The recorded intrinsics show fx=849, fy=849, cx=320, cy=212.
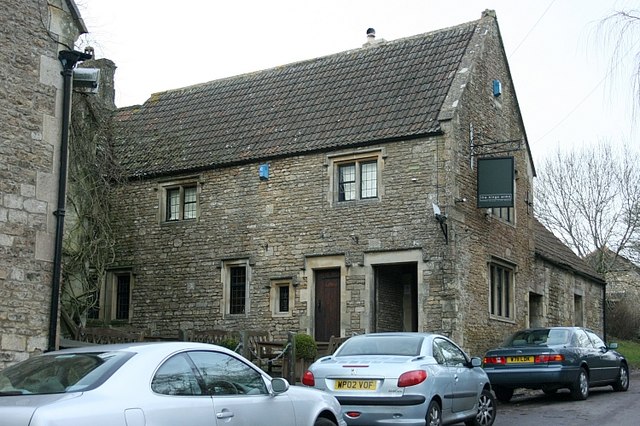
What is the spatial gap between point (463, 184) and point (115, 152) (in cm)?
1165

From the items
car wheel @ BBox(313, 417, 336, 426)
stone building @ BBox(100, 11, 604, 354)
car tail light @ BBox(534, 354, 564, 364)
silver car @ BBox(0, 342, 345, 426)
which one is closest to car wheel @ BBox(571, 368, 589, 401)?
car tail light @ BBox(534, 354, 564, 364)

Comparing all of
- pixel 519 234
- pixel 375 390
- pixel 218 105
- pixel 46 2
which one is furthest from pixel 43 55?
pixel 519 234


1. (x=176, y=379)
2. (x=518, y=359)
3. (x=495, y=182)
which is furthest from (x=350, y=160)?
(x=176, y=379)

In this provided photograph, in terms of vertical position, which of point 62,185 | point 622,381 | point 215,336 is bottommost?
point 622,381

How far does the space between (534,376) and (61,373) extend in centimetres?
1154

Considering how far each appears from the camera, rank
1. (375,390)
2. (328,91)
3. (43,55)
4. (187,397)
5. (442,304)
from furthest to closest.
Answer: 1. (328,91)
2. (442,304)
3. (43,55)
4. (375,390)
5. (187,397)

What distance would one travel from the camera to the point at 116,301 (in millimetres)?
26406

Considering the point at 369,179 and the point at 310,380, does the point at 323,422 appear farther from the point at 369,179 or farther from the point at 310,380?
the point at 369,179

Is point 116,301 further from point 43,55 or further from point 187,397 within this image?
point 187,397

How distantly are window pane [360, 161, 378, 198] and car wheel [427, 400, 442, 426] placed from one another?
11289 mm

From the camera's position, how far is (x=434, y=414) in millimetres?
11320

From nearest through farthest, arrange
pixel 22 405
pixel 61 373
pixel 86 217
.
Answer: pixel 22 405 → pixel 61 373 → pixel 86 217

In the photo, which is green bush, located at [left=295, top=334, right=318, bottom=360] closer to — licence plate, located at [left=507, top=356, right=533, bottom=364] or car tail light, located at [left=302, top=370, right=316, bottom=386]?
licence plate, located at [left=507, top=356, right=533, bottom=364]

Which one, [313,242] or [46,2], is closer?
[46,2]
